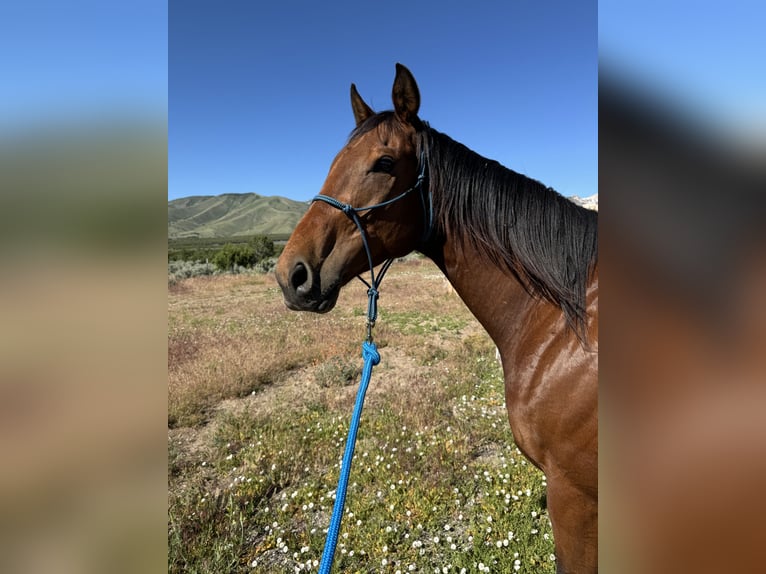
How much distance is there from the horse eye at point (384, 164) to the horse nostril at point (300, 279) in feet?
2.05

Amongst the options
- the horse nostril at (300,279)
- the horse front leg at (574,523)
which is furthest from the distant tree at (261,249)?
→ the horse front leg at (574,523)

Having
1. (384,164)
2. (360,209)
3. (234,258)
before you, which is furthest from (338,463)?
(234,258)

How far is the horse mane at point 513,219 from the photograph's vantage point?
170 cm

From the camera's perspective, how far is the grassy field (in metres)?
2.65

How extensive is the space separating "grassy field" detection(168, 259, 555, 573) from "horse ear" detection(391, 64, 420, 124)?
2724mm

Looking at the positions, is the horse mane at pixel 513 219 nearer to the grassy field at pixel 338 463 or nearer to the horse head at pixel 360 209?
the horse head at pixel 360 209

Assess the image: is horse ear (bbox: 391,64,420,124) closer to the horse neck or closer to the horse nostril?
the horse neck

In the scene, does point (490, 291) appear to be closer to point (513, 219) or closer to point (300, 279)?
point (513, 219)
